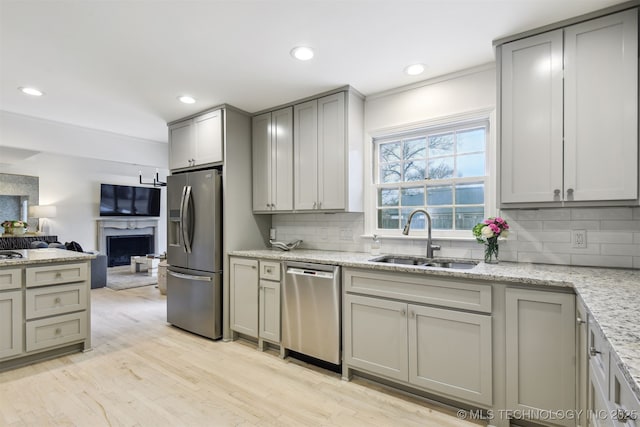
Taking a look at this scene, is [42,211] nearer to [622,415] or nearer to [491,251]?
[491,251]

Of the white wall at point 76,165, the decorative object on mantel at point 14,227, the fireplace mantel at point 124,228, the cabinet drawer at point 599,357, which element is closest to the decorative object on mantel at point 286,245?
the cabinet drawer at point 599,357

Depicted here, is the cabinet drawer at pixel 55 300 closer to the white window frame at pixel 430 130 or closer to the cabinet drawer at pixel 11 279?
the cabinet drawer at pixel 11 279

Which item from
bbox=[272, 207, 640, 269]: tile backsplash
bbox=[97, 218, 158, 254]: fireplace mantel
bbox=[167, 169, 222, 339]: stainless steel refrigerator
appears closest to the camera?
bbox=[272, 207, 640, 269]: tile backsplash

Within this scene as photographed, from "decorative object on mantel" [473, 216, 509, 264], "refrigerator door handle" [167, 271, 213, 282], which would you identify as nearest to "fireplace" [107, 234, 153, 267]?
"refrigerator door handle" [167, 271, 213, 282]

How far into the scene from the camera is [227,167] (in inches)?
130

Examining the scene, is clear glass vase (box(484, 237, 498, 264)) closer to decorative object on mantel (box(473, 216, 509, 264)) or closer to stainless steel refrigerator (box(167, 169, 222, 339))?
decorative object on mantel (box(473, 216, 509, 264))

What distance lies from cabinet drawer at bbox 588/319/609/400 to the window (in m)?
1.43

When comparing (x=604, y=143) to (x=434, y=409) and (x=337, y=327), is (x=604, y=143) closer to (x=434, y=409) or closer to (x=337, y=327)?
(x=434, y=409)

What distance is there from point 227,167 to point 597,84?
297 cm

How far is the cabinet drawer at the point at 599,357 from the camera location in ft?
3.41

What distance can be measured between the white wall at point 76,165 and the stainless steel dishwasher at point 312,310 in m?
3.70

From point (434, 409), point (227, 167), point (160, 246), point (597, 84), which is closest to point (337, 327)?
point (434, 409)

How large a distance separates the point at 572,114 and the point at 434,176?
108 centimetres

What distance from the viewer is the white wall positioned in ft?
13.0
